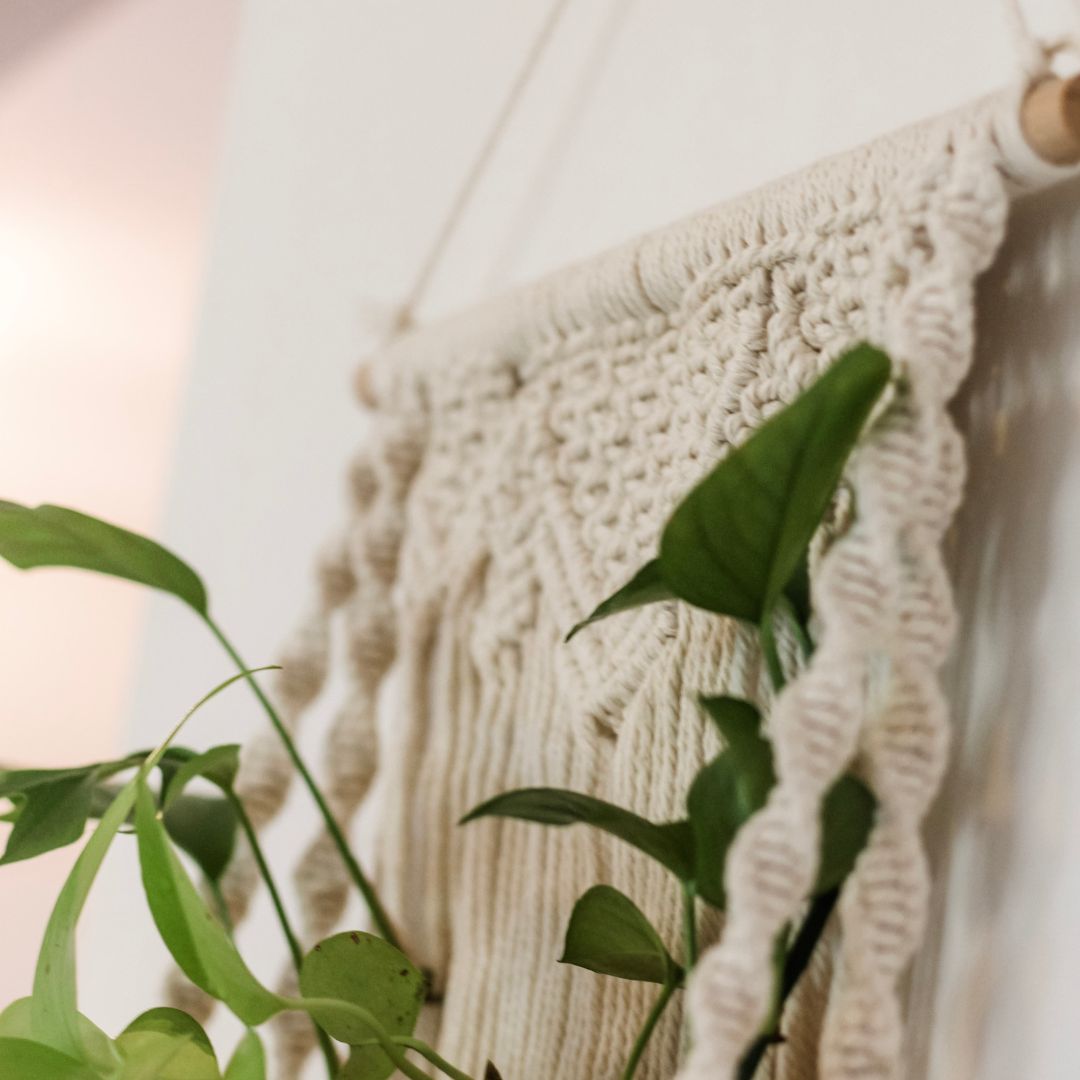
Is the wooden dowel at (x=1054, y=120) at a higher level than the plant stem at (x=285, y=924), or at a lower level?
higher

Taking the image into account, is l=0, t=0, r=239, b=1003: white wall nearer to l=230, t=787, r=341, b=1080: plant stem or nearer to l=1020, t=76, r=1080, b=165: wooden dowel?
l=230, t=787, r=341, b=1080: plant stem

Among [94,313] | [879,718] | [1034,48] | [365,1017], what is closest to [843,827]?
[879,718]

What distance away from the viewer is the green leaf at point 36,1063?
42 centimetres

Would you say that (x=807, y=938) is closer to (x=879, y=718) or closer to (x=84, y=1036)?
(x=879, y=718)

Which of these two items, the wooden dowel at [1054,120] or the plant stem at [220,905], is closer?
the wooden dowel at [1054,120]

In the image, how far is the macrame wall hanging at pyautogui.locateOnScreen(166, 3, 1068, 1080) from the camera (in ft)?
1.34

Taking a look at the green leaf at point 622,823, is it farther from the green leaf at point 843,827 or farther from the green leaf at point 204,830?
the green leaf at point 204,830

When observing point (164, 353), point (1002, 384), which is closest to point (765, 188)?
point (1002, 384)

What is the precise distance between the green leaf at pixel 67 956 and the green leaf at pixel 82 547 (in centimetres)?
13

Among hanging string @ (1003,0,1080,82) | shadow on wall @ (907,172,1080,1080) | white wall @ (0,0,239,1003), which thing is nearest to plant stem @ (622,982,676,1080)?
shadow on wall @ (907,172,1080,1080)

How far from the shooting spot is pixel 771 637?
44 centimetres

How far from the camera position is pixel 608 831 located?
0.46 metres

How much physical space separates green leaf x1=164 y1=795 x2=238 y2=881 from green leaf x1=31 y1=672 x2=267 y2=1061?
0.18 metres

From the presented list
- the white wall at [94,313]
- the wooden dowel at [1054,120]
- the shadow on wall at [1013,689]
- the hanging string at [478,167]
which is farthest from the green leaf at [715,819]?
the white wall at [94,313]
